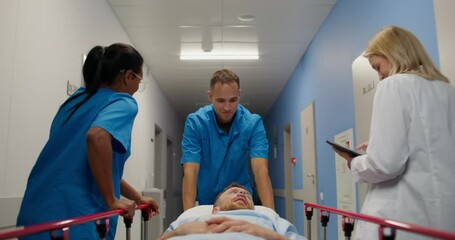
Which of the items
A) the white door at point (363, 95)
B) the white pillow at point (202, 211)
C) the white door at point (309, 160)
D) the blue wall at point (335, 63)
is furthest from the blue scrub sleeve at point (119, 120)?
the white door at point (309, 160)

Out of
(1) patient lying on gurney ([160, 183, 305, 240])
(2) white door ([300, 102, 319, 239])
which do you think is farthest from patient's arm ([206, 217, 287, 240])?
(2) white door ([300, 102, 319, 239])

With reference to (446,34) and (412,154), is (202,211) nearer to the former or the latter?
(412,154)

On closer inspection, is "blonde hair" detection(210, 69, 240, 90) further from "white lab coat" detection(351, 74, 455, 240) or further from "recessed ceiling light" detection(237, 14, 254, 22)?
"recessed ceiling light" detection(237, 14, 254, 22)

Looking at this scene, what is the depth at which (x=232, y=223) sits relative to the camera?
165 centimetres

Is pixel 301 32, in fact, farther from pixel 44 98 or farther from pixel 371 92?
pixel 44 98

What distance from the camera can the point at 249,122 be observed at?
2398 millimetres

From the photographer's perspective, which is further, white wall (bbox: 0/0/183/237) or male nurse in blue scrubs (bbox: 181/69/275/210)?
male nurse in blue scrubs (bbox: 181/69/275/210)

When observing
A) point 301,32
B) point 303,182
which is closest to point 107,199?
point 301,32

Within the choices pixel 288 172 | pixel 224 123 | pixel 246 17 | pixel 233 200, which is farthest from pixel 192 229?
pixel 288 172

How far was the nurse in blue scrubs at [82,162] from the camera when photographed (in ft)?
4.91

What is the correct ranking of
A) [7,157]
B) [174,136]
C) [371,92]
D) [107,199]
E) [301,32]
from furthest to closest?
[174,136], [301,32], [371,92], [7,157], [107,199]

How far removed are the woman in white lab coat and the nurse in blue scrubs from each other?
970 millimetres

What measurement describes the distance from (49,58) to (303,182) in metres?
3.87

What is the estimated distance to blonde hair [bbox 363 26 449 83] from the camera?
173 centimetres
